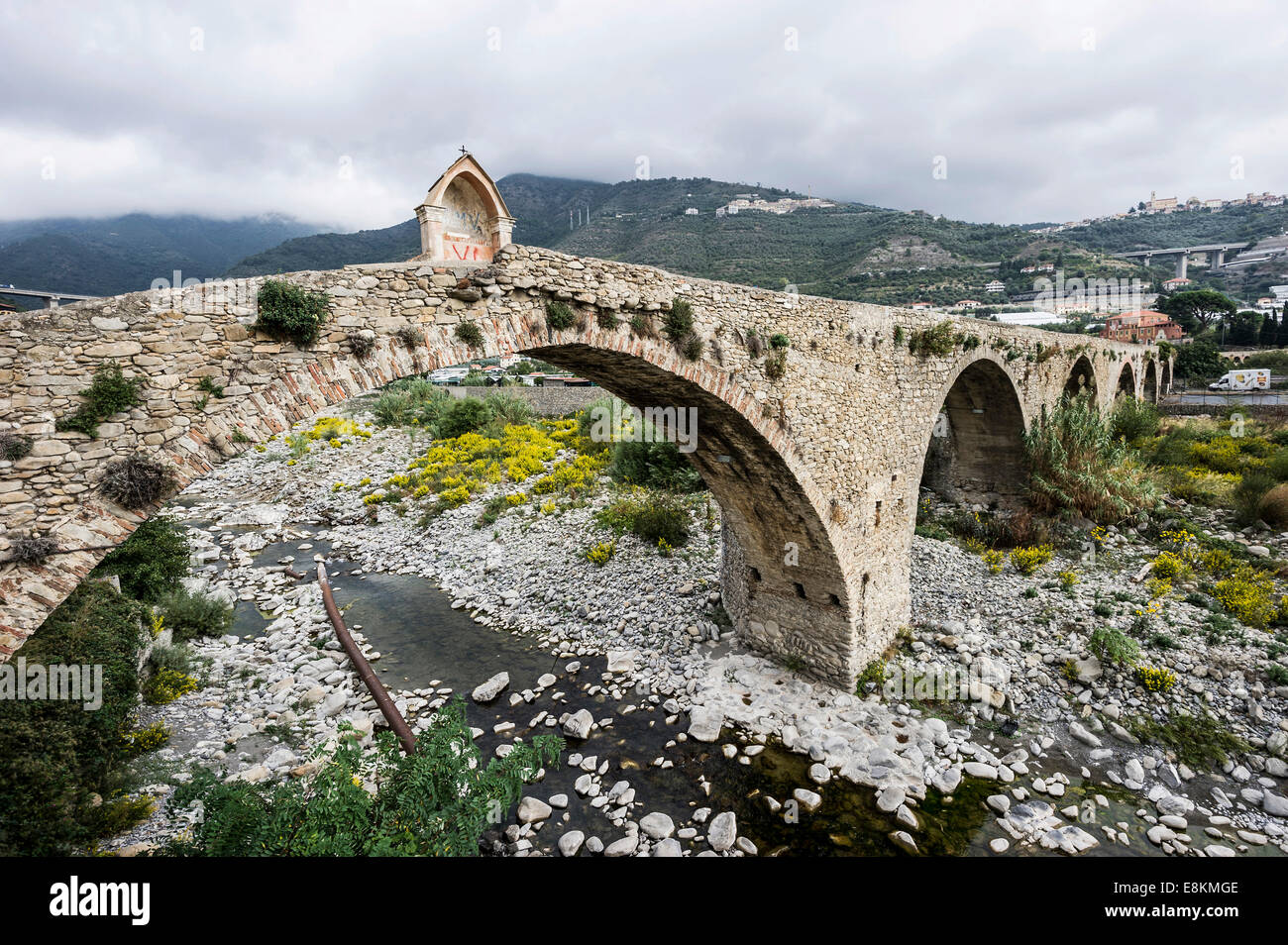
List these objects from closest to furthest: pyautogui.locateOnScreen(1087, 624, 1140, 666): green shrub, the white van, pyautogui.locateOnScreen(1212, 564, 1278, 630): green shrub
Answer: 1. pyautogui.locateOnScreen(1087, 624, 1140, 666): green shrub
2. pyautogui.locateOnScreen(1212, 564, 1278, 630): green shrub
3. the white van

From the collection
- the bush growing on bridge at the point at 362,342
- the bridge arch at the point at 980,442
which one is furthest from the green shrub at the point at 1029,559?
the bush growing on bridge at the point at 362,342

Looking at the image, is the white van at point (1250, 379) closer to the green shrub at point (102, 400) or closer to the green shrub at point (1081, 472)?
the green shrub at point (1081, 472)

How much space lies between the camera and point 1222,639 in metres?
8.66

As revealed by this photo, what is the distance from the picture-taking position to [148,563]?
9211mm

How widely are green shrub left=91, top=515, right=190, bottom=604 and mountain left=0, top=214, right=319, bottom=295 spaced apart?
4.61m

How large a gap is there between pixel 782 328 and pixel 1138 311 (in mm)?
59813

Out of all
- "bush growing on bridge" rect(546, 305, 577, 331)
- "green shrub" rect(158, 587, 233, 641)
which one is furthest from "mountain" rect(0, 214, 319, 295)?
"green shrub" rect(158, 587, 233, 641)

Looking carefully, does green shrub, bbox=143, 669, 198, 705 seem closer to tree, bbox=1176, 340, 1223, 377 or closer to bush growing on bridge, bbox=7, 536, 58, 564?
bush growing on bridge, bbox=7, 536, 58, 564

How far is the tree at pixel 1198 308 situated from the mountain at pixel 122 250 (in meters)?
64.5

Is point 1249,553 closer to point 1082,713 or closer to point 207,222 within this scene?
point 1082,713

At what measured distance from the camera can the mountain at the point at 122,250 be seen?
20969mm

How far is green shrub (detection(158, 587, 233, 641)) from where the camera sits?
9844 millimetres

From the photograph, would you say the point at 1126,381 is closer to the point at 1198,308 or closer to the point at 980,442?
the point at 980,442

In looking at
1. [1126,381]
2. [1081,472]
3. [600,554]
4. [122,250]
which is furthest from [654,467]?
[122,250]
